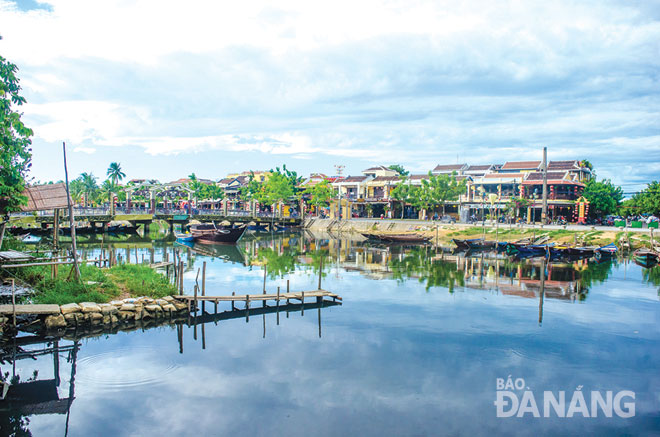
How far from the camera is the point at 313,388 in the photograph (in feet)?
42.5

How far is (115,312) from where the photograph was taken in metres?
17.2

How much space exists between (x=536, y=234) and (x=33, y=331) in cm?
4645

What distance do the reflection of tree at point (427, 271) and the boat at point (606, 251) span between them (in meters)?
13.5

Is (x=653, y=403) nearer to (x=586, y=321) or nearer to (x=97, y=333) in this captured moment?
(x=586, y=321)

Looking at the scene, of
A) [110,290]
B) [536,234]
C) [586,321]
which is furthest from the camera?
[536,234]

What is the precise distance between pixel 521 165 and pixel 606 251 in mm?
32662

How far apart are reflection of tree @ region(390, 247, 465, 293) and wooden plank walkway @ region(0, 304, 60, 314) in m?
17.9

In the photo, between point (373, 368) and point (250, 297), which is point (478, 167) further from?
point (373, 368)

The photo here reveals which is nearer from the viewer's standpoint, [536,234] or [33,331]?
[33,331]

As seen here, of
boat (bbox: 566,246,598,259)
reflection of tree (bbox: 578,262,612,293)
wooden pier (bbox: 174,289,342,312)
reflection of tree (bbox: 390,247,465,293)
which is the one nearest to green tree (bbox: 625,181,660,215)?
boat (bbox: 566,246,598,259)

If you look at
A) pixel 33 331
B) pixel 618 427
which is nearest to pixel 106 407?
pixel 33 331

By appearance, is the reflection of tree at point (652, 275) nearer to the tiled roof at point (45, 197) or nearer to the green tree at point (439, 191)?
the tiled roof at point (45, 197)

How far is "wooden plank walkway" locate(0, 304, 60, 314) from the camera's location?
15.4 metres

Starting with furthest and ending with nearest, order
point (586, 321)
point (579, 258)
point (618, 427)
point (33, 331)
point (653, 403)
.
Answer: point (579, 258) < point (586, 321) < point (33, 331) < point (653, 403) < point (618, 427)
